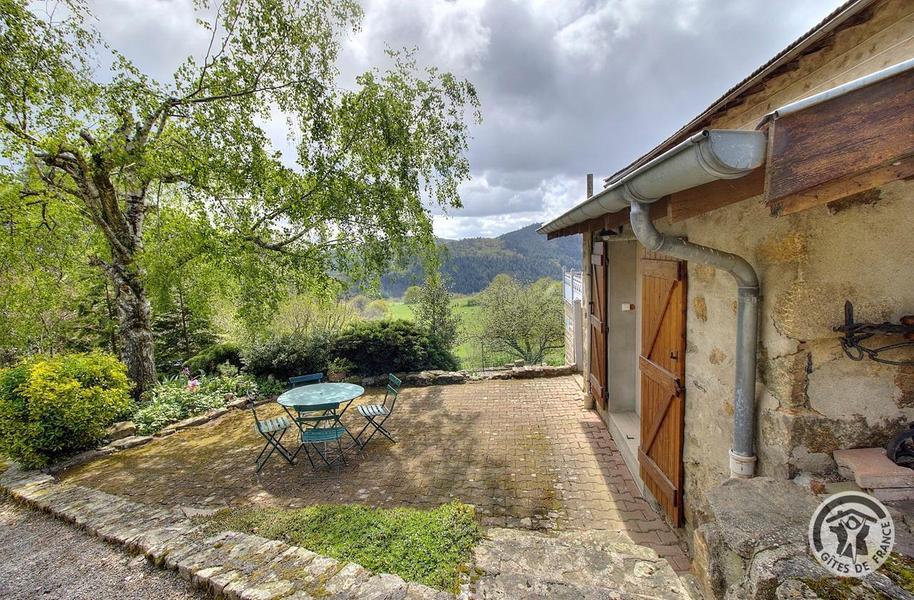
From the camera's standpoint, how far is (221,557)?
2947 millimetres

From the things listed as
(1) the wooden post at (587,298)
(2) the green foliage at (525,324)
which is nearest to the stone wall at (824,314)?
(1) the wooden post at (587,298)

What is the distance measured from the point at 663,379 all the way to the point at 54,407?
25.2 feet

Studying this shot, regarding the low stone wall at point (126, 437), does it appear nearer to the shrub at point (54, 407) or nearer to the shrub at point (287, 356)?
the shrub at point (54, 407)

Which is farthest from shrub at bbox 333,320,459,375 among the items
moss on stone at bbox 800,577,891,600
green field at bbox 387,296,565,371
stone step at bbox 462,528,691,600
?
moss on stone at bbox 800,577,891,600

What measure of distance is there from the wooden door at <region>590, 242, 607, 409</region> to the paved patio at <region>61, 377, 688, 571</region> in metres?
0.63

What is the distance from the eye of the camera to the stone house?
1232 mm

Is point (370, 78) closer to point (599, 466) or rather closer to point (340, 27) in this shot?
point (340, 27)

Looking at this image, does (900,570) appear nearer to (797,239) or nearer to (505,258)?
(797,239)

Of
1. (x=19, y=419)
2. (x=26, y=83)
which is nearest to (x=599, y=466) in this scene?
(x=19, y=419)

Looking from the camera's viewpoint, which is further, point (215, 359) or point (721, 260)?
point (215, 359)

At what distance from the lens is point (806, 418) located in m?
1.91

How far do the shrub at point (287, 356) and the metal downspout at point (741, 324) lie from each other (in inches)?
335

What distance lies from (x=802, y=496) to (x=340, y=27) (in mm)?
8900

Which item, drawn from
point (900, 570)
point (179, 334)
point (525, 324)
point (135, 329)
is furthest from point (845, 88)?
point (525, 324)
